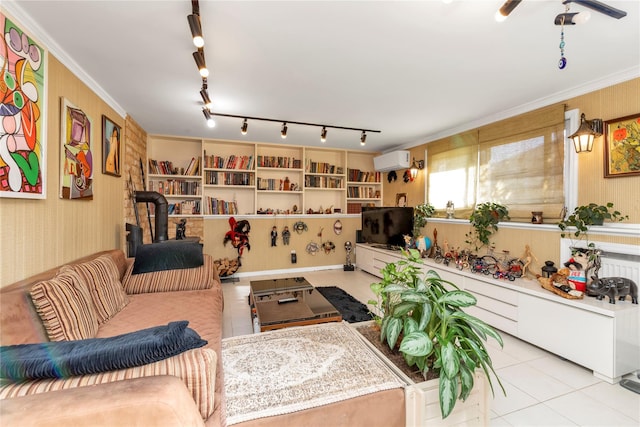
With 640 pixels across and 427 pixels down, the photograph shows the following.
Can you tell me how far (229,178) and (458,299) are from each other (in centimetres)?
457

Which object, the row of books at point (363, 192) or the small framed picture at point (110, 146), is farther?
the row of books at point (363, 192)

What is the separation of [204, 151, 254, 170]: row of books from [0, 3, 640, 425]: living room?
661mm

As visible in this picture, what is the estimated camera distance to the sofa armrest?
Answer: 2.15ft

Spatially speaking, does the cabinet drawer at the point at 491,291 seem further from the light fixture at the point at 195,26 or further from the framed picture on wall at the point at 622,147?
the light fixture at the point at 195,26

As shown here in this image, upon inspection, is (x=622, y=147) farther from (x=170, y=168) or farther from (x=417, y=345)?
(x=170, y=168)

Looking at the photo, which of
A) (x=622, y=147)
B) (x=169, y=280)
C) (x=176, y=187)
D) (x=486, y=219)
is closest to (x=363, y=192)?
(x=486, y=219)

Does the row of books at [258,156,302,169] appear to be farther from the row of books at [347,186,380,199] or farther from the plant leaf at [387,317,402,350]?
the plant leaf at [387,317,402,350]

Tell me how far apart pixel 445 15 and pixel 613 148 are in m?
2.04

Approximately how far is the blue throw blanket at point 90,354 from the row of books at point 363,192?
16.9ft

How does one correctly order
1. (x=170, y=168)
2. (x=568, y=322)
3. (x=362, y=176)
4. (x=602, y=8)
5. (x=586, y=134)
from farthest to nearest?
(x=362, y=176) → (x=170, y=168) → (x=586, y=134) → (x=568, y=322) → (x=602, y=8)

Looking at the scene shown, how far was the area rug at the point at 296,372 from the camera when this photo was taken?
3.47 feet

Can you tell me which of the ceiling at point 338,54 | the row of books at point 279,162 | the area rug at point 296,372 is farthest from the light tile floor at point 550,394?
the row of books at point 279,162

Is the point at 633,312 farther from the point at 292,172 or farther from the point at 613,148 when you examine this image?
the point at 292,172

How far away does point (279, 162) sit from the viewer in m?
5.30
